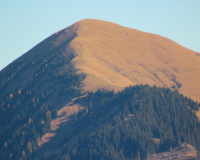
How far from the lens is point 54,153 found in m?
147

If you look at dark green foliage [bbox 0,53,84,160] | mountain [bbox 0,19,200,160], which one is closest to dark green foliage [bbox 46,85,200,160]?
mountain [bbox 0,19,200,160]

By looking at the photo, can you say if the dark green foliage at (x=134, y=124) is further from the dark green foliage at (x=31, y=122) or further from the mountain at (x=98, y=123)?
the dark green foliage at (x=31, y=122)

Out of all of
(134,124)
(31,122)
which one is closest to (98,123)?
(134,124)

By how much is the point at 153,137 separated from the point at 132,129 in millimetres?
9147

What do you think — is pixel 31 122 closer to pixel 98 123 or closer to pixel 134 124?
pixel 98 123

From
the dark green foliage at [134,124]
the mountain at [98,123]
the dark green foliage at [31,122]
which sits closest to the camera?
the dark green foliage at [134,124]

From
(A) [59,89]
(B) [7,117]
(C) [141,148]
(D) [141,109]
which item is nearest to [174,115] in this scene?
(D) [141,109]

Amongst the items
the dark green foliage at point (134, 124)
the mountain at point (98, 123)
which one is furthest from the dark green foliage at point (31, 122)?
the dark green foliage at point (134, 124)

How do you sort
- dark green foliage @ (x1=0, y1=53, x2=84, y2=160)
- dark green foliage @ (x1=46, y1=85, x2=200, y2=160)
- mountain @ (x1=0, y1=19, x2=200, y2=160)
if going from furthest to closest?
dark green foliage @ (x1=0, y1=53, x2=84, y2=160) → mountain @ (x1=0, y1=19, x2=200, y2=160) → dark green foliage @ (x1=46, y1=85, x2=200, y2=160)

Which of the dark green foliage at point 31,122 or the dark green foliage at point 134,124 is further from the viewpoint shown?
the dark green foliage at point 31,122

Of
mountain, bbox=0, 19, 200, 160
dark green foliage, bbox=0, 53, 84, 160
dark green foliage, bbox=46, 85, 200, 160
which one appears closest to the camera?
dark green foliage, bbox=46, 85, 200, 160

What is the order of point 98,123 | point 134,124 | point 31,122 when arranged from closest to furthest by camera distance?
point 134,124, point 98,123, point 31,122

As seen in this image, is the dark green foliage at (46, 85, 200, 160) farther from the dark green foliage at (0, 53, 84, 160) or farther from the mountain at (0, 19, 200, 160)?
the dark green foliage at (0, 53, 84, 160)

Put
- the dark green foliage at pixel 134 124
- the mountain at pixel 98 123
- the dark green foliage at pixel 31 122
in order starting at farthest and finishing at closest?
the dark green foliage at pixel 31 122
the mountain at pixel 98 123
the dark green foliage at pixel 134 124
